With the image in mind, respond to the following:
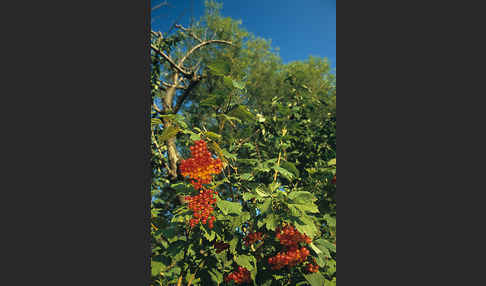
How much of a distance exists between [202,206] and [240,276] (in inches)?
14.3

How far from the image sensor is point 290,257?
3.17 ft

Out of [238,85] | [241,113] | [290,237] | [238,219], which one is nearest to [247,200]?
[238,219]

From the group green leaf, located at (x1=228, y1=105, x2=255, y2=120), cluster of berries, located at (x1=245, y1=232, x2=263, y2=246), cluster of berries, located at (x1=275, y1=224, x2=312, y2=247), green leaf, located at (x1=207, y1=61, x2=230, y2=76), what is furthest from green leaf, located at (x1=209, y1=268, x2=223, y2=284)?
green leaf, located at (x1=207, y1=61, x2=230, y2=76)

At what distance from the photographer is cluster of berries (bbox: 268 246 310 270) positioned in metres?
0.97

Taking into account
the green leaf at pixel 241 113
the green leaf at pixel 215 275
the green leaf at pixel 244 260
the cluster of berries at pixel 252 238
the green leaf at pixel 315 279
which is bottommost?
the green leaf at pixel 315 279

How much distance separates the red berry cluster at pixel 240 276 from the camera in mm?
1007

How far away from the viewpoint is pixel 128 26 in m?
0.59

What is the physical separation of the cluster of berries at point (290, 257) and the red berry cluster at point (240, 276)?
108 mm

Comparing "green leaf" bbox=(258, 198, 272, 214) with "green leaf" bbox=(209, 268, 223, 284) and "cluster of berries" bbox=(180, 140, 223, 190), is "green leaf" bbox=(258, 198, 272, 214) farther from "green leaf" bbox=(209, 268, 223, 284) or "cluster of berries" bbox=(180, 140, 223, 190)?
"green leaf" bbox=(209, 268, 223, 284)

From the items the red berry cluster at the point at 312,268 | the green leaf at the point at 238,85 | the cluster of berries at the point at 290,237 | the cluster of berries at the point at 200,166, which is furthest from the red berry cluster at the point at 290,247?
the green leaf at the point at 238,85

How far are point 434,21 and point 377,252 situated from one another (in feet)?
1.72

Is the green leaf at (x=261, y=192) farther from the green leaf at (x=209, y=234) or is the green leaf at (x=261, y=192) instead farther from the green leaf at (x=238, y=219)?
the green leaf at (x=209, y=234)

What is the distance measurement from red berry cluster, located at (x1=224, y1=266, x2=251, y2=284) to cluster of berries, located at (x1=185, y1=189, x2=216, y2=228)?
0.28 metres

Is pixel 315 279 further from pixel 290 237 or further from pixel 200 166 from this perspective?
pixel 200 166
